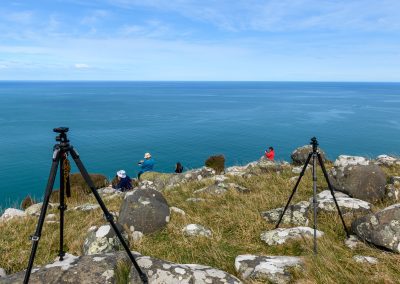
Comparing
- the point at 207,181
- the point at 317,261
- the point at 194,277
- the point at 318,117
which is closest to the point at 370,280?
the point at 317,261

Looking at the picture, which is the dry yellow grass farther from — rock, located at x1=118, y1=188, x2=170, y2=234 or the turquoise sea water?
the turquoise sea water

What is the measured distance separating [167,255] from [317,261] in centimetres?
278

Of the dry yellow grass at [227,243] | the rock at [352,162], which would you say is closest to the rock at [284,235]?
the dry yellow grass at [227,243]

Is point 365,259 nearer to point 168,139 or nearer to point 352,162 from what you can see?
point 352,162

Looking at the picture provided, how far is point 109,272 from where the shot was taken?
445 cm

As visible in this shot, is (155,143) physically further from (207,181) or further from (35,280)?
(35,280)

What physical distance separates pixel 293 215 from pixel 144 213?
3.61 meters

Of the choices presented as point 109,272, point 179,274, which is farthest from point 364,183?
point 109,272

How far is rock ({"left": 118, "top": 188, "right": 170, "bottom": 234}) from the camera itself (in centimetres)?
705

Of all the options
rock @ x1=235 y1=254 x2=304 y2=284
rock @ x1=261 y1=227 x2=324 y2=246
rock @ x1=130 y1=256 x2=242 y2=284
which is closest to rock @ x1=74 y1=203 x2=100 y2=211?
rock @ x1=130 y1=256 x2=242 y2=284

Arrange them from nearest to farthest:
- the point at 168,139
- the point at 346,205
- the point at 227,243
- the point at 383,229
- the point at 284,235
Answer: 1. the point at 383,229
2. the point at 284,235
3. the point at 227,243
4. the point at 346,205
5. the point at 168,139

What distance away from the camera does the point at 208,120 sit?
3290 inches

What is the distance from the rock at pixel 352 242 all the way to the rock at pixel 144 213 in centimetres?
400

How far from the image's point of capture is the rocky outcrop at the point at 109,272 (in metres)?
4.30
